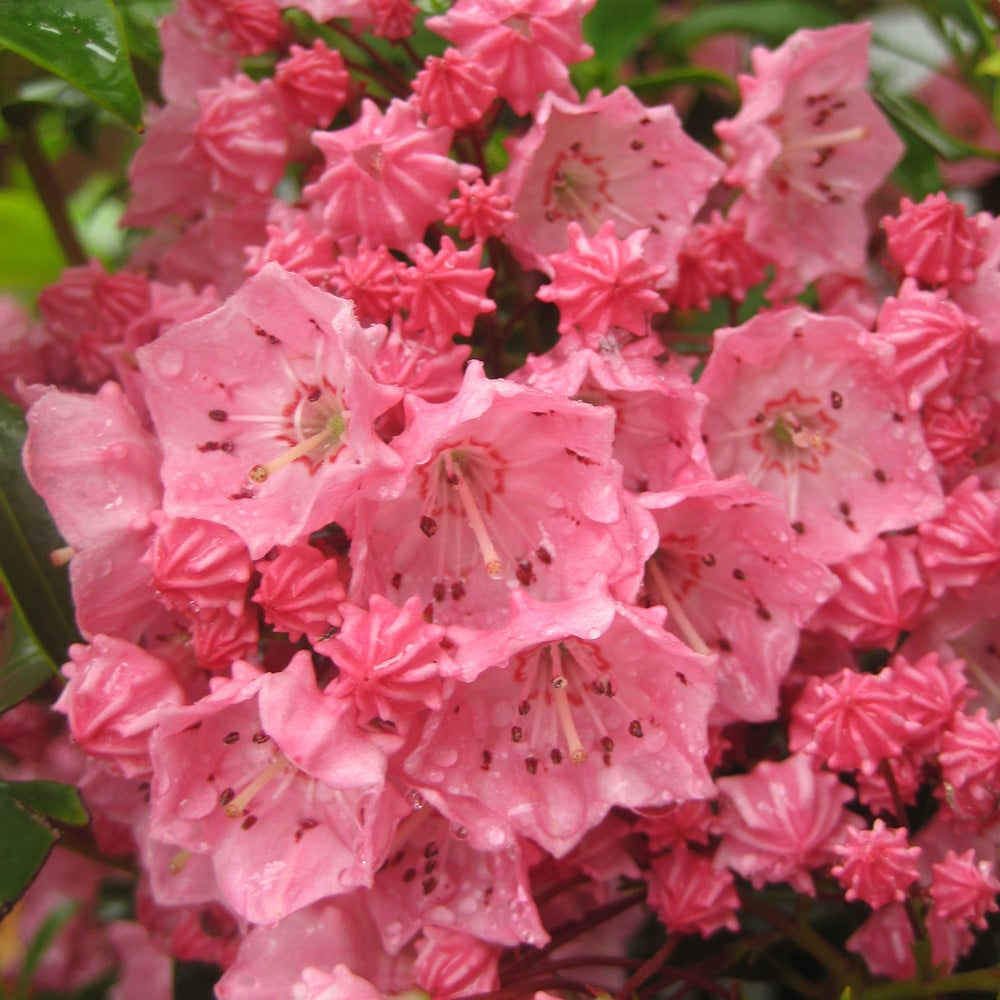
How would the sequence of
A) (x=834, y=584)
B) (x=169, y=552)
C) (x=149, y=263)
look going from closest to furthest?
(x=169, y=552) < (x=834, y=584) < (x=149, y=263)

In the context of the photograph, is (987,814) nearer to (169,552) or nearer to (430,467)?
(430,467)

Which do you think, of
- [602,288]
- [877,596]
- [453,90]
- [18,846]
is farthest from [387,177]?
[18,846]

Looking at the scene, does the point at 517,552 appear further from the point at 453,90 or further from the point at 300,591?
the point at 453,90

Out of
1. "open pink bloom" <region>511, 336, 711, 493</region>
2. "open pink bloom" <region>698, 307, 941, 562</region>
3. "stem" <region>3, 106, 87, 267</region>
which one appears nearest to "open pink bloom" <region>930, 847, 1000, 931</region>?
"open pink bloom" <region>698, 307, 941, 562</region>

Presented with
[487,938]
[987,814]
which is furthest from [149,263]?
[987,814]

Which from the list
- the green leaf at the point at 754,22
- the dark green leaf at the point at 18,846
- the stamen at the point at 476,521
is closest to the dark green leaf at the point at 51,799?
the dark green leaf at the point at 18,846
